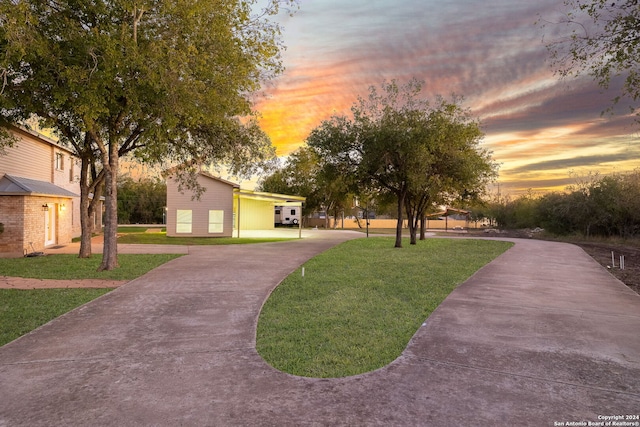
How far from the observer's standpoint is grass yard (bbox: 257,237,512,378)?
505cm

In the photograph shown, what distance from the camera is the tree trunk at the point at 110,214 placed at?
41.3ft

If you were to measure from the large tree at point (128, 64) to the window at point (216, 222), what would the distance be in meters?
14.2

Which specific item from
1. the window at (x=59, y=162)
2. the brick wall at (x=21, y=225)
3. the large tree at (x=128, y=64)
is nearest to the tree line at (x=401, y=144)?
the large tree at (x=128, y=64)

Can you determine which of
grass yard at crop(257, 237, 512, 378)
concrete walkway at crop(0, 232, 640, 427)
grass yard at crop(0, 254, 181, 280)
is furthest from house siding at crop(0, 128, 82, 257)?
grass yard at crop(257, 237, 512, 378)

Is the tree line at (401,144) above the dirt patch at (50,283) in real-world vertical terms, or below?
above

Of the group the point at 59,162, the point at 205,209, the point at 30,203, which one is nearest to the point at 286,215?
the point at 205,209

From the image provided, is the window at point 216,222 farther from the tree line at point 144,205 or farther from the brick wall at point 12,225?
the tree line at point 144,205

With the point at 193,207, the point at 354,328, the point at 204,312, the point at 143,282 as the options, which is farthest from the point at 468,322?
the point at 193,207

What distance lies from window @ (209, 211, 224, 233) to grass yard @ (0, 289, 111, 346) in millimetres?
18708

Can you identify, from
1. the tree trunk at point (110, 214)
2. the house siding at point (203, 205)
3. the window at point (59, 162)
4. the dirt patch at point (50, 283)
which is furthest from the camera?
the house siding at point (203, 205)

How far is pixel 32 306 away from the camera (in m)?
7.83

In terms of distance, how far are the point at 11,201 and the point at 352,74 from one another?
14.7 meters

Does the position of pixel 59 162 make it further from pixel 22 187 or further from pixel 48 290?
pixel 48 290

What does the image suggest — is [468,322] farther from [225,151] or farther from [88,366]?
[225,151]
